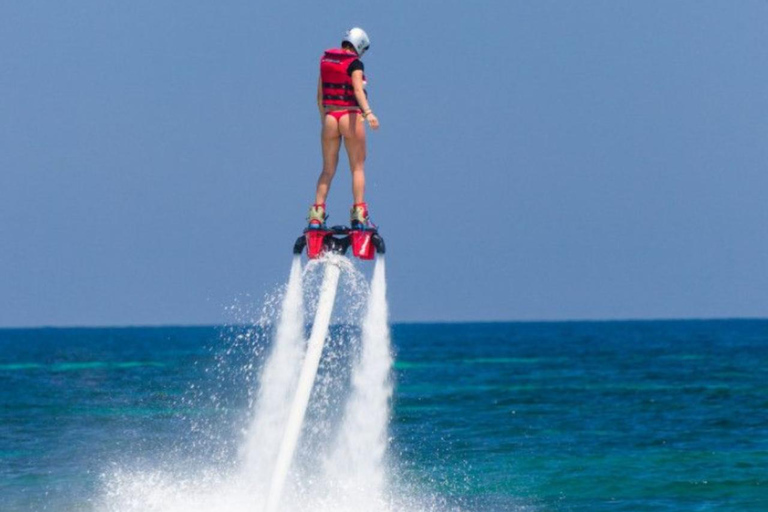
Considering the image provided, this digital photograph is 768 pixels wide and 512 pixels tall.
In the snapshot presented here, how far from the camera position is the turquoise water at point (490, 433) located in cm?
3259

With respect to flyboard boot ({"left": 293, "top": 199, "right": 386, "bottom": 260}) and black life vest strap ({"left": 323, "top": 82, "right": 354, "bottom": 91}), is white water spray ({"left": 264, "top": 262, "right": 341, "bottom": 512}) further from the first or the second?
black life vest strap ({"left": 323, "top": 82, "right": 354, "bottom": 91})

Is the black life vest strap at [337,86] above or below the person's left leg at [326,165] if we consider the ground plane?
above

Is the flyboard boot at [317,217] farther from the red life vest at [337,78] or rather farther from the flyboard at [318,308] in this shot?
the red life vest at [337,78]

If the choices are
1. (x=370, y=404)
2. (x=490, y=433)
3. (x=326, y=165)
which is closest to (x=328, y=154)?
(x=326, y=165)

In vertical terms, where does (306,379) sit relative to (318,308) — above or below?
below

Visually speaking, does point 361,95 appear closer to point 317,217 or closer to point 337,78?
point 337,78

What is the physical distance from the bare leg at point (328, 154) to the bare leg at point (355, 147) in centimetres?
9

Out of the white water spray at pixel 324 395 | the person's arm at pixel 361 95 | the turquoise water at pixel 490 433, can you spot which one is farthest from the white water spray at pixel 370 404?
the turquoise water at pixel 490 433

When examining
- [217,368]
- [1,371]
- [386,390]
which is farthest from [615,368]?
[386,390]

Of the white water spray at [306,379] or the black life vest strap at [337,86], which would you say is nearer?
the white water spray at [306,379]

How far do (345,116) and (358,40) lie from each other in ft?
2.59

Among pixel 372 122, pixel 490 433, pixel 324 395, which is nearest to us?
pixel 372 122

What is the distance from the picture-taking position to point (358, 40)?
15852 millimetres

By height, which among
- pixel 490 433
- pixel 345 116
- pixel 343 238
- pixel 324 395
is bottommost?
pixel 490 433
